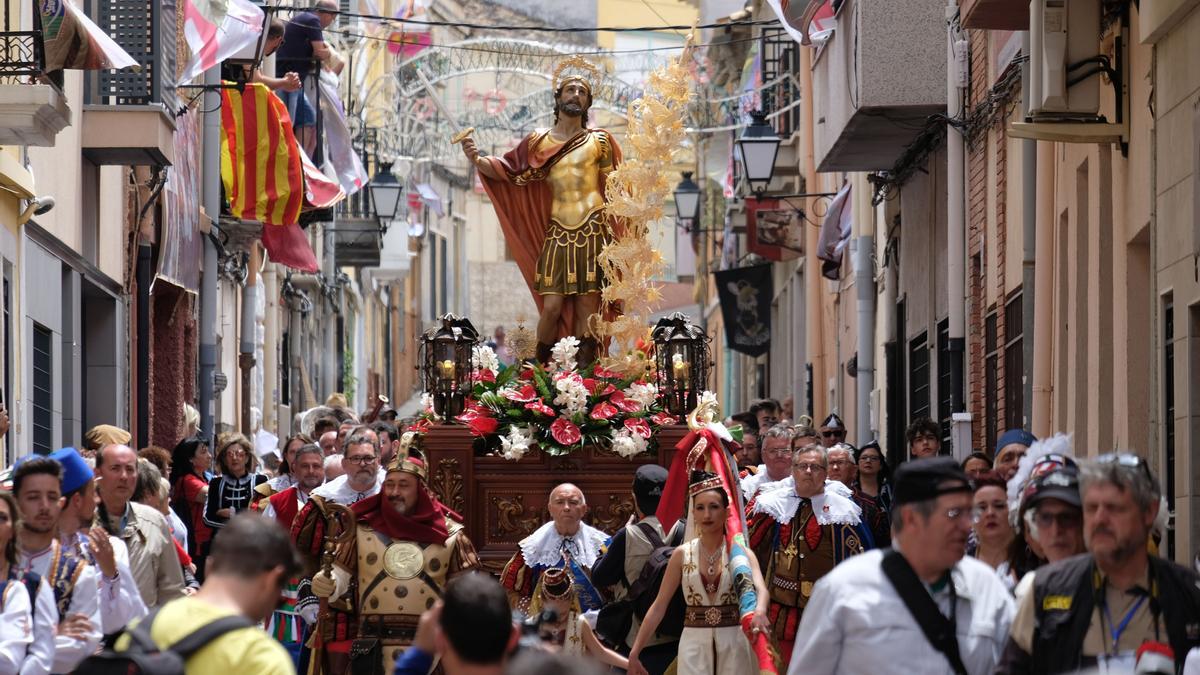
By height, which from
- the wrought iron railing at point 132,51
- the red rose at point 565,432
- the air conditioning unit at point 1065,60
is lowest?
the red rose at point 565,432

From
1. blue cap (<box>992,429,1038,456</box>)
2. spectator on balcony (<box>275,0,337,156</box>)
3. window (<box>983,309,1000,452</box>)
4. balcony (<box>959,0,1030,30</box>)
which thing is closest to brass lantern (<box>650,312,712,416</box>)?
balcony (<box>959,0,1030,30</box>)

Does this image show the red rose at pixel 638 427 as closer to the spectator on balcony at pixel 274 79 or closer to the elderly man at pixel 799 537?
the elderly man at pixel 799 537

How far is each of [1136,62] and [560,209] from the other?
5.32 meters

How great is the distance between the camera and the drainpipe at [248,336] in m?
31.8

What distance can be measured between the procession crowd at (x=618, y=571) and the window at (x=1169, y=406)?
1.14m

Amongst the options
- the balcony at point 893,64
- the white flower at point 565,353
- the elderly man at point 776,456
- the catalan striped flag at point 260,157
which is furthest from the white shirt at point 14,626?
the catalan striped flag at point 260,157

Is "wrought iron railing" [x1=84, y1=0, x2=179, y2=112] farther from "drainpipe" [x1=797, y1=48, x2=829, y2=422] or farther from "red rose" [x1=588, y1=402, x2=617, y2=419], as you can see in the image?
"drainpipe" [x1=797, y1=48, x2=829, y2=422]

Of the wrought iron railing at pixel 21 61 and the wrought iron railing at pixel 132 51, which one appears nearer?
the wrought iron railing at pixel 21 61

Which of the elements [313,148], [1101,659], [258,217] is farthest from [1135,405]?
[313,148]

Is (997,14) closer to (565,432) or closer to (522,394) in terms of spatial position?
(565,432)

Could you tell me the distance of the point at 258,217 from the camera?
89.7 feet

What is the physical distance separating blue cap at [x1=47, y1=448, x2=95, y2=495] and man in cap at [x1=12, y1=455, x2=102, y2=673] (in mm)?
273

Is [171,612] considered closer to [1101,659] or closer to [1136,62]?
[1101,659]

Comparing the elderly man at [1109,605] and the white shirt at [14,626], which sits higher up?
the elderly man at [1109,605]
